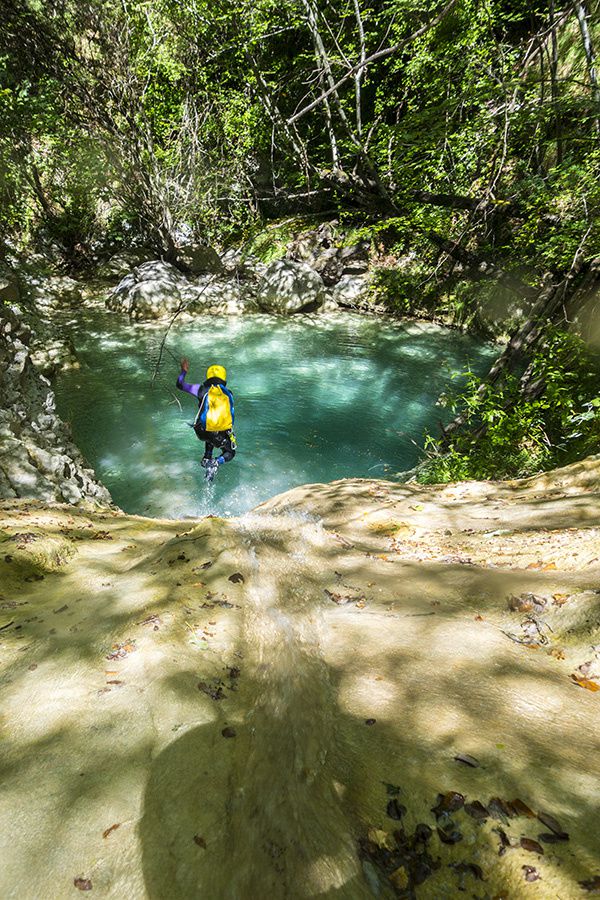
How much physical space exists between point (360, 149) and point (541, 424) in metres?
4.74

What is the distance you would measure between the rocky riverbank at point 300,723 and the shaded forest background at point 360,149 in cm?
383

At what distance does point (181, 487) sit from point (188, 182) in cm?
1225

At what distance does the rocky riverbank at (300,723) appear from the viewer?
3.69 ft

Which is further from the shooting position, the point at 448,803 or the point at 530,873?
the point at 448,803

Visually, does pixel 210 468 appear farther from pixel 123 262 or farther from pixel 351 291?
pixel 123 262

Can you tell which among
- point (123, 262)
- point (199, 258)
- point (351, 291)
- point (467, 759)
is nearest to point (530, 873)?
point (467, 759)

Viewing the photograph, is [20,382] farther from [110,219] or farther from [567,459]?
[110,219]

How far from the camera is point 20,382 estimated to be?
676 cm

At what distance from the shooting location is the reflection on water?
317 inches

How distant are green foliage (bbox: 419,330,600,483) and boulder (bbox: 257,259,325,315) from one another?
862 cm

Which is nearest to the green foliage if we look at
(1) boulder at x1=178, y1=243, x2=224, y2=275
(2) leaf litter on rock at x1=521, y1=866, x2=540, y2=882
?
(2) leaf litter on rock at x1=521, y1=866, x2=540, y2=882

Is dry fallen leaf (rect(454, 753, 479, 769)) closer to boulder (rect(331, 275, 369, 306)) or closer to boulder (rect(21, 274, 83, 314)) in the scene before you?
boulder (rect(331, 275, 369, 306))

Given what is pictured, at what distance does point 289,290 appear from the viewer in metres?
13.8

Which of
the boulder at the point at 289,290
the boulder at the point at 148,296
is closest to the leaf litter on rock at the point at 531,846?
the boulder at the point at 289,290
